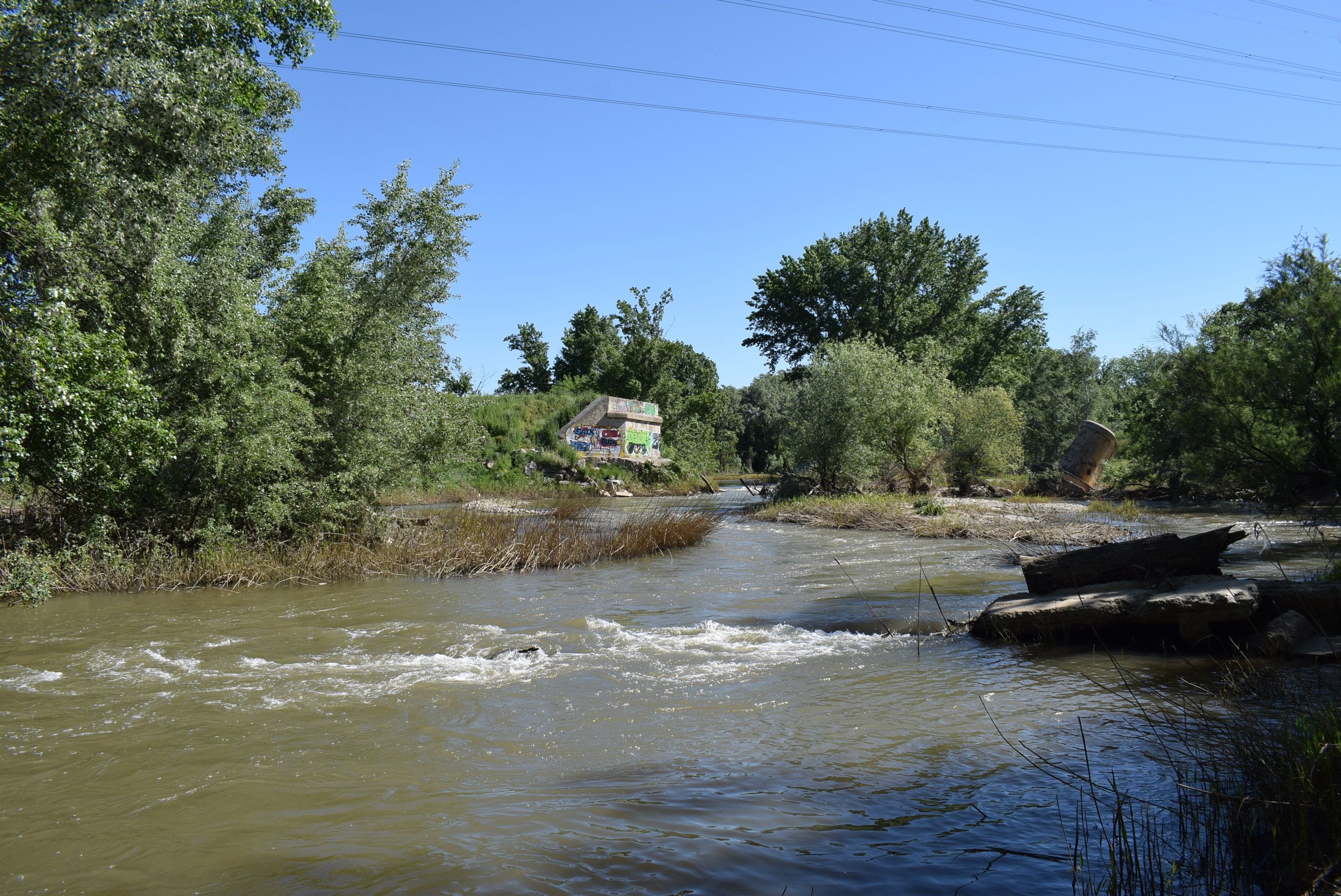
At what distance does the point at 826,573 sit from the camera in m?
13.7

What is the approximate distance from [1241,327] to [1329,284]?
6.14 meters

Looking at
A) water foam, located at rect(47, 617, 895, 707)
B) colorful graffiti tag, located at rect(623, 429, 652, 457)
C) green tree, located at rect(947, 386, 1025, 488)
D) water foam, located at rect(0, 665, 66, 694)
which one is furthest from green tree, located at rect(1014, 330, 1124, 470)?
water foam, located at rect(0, 665, 66, 694)


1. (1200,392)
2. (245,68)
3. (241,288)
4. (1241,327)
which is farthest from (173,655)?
(1241,327)

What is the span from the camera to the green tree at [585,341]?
61.9 m

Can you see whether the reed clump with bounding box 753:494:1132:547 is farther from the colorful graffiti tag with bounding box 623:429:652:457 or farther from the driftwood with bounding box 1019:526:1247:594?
the colorful graffiti tag with bounding box 623:429:652:457

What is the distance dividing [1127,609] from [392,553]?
1116 cm

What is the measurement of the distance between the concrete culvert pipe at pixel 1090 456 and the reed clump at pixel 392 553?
18058 mm

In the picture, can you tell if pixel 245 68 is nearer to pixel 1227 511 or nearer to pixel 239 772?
pixel 239 772

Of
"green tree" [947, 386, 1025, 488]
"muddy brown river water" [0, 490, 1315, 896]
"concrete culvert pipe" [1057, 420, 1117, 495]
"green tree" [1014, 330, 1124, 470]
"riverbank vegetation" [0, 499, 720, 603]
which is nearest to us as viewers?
"muddy brown river water" [0, 490, 1315, 896]

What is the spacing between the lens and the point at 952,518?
66.7ft

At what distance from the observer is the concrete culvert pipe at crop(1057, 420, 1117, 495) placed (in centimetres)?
2938

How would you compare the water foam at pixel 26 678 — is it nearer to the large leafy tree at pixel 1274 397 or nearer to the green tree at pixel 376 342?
the green tree at pixel 376 342

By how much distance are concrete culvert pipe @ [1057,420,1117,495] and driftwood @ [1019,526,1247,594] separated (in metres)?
22.3

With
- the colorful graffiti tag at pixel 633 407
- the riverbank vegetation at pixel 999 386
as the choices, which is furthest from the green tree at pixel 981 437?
the colorful graffiti tag at pixel 633 407
